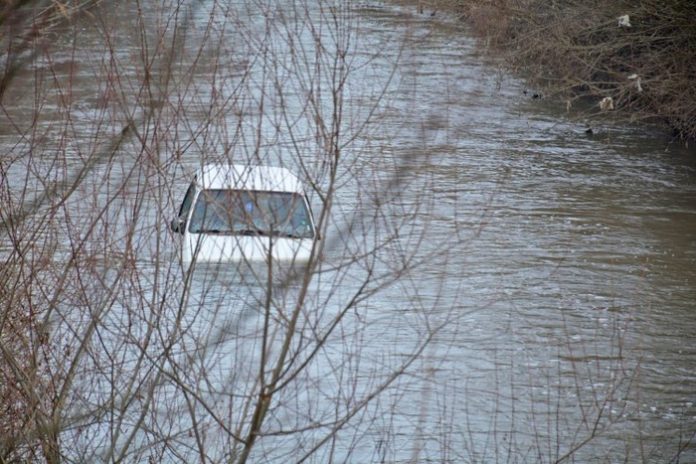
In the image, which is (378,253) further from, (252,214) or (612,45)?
(612,45)

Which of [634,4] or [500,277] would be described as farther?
[634,4]

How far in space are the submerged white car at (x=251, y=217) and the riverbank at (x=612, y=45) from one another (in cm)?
1456

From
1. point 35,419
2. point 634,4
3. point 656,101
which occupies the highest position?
point 35,419

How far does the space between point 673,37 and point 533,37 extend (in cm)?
291

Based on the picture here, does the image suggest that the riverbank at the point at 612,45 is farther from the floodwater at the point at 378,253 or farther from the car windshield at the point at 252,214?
the car windshield at the point at 252,214

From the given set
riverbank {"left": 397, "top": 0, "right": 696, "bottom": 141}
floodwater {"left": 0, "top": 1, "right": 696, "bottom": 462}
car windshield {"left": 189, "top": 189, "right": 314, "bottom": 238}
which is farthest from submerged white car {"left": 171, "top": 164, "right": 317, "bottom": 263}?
riverbank {"left": 397, "top": 0, "right": 696, "bottom": 141}

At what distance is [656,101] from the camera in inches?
848

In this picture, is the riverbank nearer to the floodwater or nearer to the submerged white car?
the floodwater

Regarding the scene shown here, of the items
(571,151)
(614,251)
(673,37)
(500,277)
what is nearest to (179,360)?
(500,277)

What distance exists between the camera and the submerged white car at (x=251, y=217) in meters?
4.68

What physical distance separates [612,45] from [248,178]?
17271 mm

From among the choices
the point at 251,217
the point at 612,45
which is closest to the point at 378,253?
the point at 251,217

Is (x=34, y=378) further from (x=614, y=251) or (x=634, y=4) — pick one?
(x=634, y=4)

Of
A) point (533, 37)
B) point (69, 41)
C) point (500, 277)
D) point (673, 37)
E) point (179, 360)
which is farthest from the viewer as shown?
point (533, 37)
